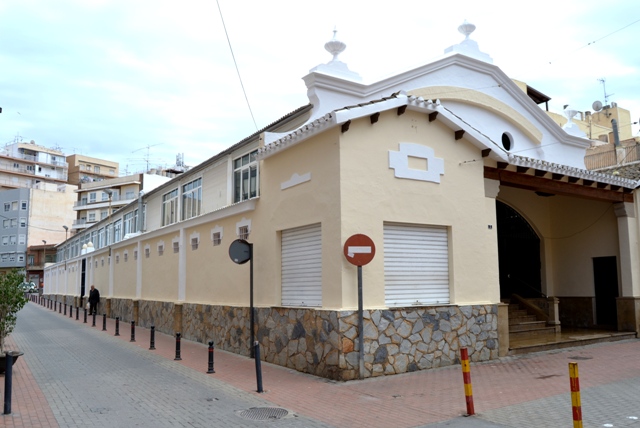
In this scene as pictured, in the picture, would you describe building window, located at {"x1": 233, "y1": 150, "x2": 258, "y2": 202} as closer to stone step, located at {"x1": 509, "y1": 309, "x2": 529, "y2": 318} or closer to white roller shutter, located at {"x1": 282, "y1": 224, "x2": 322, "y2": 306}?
white roller shutter, located at {"x1": 282, "y1": 224, "x2": 322, "y2": 306}

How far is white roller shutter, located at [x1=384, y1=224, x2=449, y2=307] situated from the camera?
36.4 ft

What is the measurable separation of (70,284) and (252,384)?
38552mm

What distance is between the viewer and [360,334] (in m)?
10.1

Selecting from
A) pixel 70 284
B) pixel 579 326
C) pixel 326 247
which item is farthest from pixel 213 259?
pixel 70 284

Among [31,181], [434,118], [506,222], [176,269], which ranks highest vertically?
[31,181]

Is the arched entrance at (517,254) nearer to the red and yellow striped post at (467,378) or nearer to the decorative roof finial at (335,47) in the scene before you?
the decorative roof finial at (335,47)

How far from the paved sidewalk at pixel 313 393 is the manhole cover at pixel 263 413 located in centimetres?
12

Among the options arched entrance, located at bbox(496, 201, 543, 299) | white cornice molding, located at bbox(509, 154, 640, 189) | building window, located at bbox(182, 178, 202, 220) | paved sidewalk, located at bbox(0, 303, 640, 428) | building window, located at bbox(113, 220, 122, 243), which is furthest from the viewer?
building window, located at bbox(113, 220, 122, 243)

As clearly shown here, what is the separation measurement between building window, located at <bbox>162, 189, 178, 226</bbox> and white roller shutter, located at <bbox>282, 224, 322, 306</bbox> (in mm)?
12347

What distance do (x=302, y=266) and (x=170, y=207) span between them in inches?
567

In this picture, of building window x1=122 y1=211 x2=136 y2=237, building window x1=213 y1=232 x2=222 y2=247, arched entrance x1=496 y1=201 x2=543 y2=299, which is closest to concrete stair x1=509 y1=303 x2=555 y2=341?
arched entrance x1=496 y1=201 x2=543 y2=299

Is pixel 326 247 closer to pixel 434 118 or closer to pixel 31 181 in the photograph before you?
pixel 434 118

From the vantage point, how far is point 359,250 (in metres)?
10.1

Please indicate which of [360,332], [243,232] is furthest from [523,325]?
[243,232]
